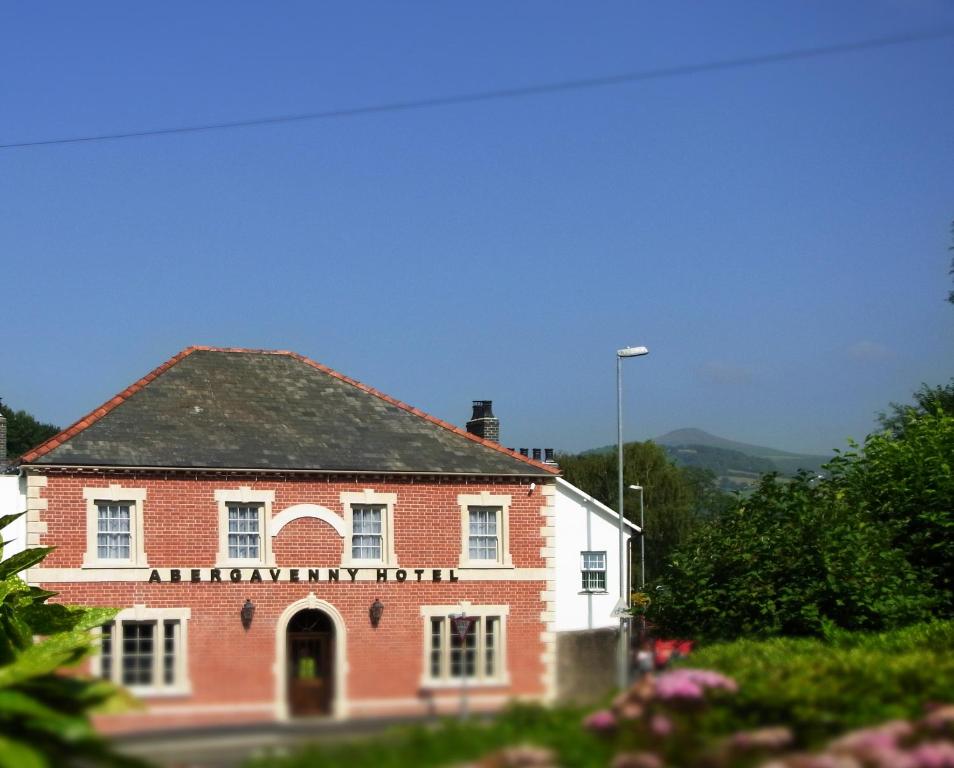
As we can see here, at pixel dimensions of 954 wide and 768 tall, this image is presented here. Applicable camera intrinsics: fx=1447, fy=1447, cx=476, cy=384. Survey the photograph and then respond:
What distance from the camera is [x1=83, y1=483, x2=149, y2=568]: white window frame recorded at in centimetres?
2848

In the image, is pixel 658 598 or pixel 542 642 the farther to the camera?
pixel 658 598

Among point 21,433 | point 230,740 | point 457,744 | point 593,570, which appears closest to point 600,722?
point 457,744

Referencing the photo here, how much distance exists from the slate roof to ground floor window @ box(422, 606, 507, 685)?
23.3 metres

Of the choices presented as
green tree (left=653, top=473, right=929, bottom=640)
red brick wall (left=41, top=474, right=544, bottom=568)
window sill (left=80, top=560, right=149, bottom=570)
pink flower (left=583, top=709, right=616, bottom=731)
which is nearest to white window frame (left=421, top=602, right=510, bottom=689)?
pink flower (left=583, top=709, right=616, bottom=731)

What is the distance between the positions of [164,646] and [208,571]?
22.2 m

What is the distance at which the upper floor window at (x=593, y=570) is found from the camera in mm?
48125

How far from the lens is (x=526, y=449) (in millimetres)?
54625

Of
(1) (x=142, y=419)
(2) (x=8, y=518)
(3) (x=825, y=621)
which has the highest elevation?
(1) (x=142, y=419)

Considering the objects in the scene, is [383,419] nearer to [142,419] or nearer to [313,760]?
[142,419]

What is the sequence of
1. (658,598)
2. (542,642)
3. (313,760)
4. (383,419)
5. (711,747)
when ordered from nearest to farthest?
(313,760)
(711,747)
(542,642)
(658,598)
(383,419)

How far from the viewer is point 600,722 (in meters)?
5.76

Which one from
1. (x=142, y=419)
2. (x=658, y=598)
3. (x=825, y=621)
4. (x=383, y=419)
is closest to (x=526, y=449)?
(x=383, y=419)

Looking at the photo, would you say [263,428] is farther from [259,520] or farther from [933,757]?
[933,757]

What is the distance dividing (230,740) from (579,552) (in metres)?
43.2
